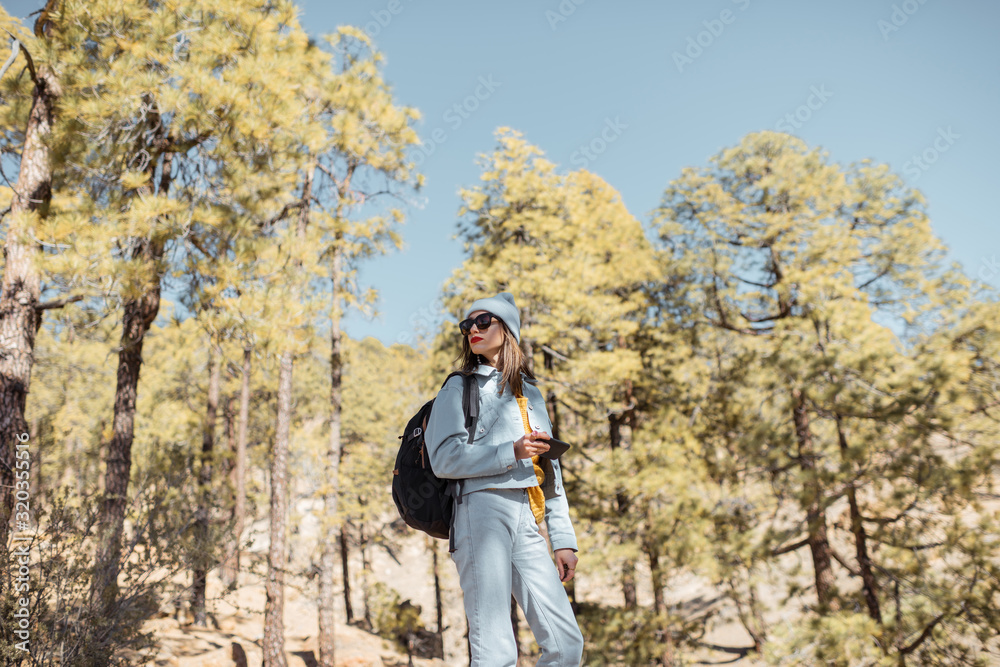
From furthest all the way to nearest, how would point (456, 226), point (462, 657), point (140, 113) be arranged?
point (462, 657)
point (456, 226)
point (140, 113)

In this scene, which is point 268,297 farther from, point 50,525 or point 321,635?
point 321,635

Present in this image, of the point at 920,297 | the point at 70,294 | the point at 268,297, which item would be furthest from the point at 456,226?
the point at 920,297

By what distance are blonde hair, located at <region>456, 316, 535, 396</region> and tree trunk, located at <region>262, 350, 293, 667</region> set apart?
5.19m

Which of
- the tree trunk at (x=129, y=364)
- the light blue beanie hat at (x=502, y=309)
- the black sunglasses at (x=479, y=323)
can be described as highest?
the tree trunk at (x=129, y=364)

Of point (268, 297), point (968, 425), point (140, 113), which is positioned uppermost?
point (140, 113)

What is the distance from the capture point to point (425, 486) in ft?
6.64

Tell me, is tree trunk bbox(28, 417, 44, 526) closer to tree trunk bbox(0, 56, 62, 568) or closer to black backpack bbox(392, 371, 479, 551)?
tree trunk bbox(0, 56, 62, 568)

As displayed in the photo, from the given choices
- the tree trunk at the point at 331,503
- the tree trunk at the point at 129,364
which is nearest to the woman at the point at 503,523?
the tree trunk at the point at 129,364

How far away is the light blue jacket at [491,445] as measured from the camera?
186cm

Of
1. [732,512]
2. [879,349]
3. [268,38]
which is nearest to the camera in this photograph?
[268,38]

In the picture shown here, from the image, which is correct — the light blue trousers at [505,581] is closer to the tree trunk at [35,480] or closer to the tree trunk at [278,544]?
the tree trunk at [35,480]

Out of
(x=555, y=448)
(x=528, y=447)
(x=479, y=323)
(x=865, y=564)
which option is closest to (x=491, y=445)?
(x=528, y=447)

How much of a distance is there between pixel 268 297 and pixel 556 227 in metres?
6.21

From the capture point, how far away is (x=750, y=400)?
10.8m
